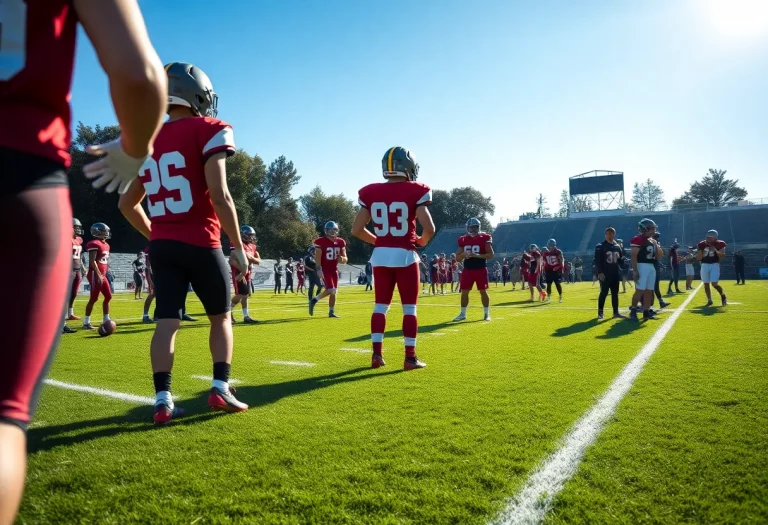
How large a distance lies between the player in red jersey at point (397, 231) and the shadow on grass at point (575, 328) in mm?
3521

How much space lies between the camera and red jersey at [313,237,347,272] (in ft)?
41.9

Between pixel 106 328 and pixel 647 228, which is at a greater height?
pixel 647 228

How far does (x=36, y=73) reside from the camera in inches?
49.0

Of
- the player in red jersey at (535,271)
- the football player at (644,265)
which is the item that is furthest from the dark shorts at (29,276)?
the player in red jersey at (535,271)

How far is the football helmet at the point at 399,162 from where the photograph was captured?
592cm

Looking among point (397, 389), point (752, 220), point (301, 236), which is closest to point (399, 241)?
point (397, 389)

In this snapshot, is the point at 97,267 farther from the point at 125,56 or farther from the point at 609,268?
the point at 609,268

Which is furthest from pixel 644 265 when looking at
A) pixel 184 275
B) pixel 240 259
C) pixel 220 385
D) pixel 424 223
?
pixel 184 275

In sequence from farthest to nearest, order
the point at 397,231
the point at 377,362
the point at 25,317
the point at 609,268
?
1. the point at 609,268
2. the point at 397,231
3. the point at 377,362
4. the point at 25,317

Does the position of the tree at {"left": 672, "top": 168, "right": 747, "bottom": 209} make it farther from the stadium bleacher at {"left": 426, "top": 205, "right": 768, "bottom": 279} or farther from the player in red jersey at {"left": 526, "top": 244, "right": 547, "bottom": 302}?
the player in red jersey at {"left": 526, "top": 244, "right": 547, "bottom": 302}

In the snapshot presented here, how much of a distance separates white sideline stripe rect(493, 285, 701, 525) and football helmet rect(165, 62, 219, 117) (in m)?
3.43

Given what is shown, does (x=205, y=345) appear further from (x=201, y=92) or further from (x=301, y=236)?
(x=301, y=236)

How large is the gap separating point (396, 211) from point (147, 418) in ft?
11.1

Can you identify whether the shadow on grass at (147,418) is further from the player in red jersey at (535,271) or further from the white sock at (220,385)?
the player in red jersey at (535,271)
